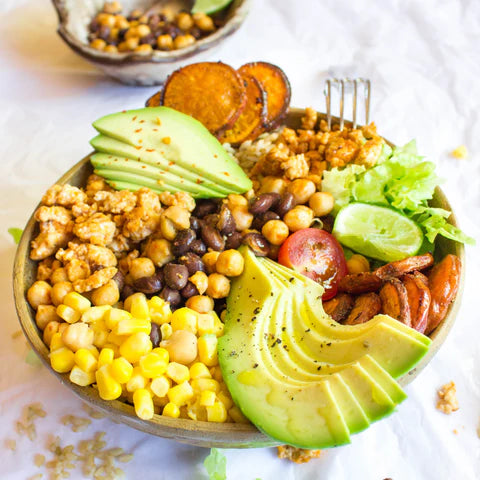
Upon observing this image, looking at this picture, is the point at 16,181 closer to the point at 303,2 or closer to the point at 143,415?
the point at 143,415

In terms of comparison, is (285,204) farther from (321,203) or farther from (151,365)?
(151,365)

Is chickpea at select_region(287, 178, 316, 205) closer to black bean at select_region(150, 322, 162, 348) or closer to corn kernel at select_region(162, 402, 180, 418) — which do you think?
black bean at select_region(150, 322, 162, 348)

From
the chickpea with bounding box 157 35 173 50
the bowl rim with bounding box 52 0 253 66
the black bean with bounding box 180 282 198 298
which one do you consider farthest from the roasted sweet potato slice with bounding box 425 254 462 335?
the chickpea with bounding box 157 35 173 50

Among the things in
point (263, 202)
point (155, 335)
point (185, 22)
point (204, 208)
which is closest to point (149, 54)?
point (185, 22)

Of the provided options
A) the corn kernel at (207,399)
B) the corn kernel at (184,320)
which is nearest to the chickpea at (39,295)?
the corn kernel at (184,320)

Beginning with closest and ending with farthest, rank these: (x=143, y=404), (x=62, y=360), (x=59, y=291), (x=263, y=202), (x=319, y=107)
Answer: (x=143, y=404)
(x=62, y=360)
(x=59, y=291)
(x=263, y=202)
(x=319, y=107)

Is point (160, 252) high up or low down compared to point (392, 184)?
down
